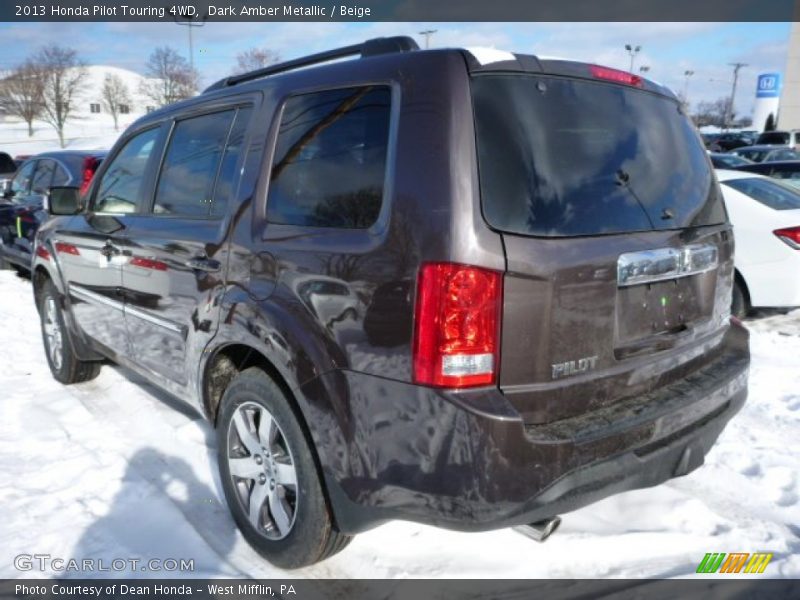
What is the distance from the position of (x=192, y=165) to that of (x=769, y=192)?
219 inches

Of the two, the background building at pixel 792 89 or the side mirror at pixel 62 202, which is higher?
the background building at pixel 792 89

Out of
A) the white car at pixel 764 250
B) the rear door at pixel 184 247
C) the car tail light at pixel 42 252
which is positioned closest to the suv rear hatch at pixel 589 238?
the rear door at pixel 184 247

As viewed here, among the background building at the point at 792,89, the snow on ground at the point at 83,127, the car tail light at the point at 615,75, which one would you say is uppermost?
the background building at the point at 792,89

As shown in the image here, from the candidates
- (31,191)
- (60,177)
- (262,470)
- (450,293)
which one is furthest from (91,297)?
(31,191)

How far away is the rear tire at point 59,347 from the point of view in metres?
4.65

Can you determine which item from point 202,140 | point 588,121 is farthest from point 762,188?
point 202,140

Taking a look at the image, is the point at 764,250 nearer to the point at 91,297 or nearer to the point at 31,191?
the point at 91,297

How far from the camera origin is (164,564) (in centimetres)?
268

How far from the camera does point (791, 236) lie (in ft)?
18.6

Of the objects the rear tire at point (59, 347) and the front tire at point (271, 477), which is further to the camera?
the rear tire at point (59, 347)

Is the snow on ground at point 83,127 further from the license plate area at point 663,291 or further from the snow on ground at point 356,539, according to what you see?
the license plate area at point 663,291

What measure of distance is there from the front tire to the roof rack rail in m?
1.35

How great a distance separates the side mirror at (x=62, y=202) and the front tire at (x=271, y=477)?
229cm

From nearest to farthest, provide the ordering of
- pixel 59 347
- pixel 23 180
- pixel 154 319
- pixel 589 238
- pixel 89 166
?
pixel 589 238 < pixel 154 319 < pixel 59 347 < pixel 89 166 < pixel 23 180
